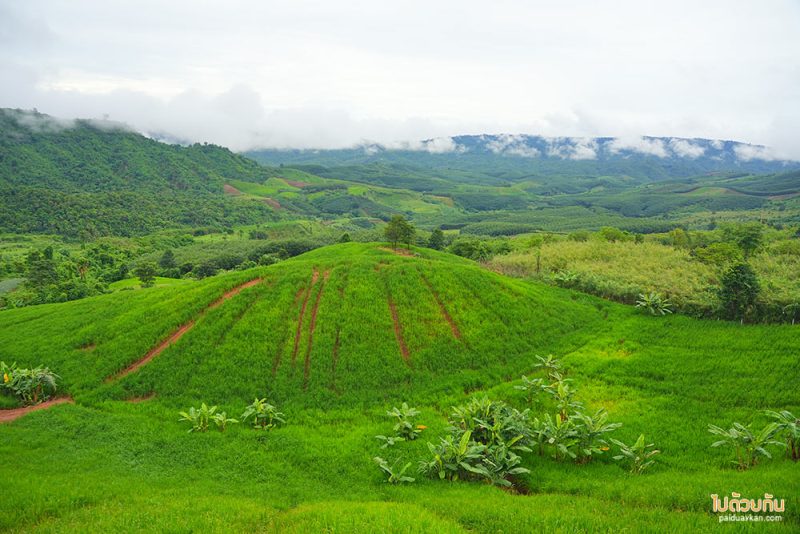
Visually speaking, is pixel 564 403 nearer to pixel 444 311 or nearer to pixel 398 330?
pixel 398 330

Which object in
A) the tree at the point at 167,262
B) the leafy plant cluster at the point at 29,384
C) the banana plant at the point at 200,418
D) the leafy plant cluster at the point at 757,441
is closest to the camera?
the leafy plant cluster at the point at 757,441

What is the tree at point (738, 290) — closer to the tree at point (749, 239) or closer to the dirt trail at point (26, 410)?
the tree at point (749, 239)

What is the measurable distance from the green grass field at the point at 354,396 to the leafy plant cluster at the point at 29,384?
1023 mm

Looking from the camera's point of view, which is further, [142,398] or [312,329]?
[312,329]

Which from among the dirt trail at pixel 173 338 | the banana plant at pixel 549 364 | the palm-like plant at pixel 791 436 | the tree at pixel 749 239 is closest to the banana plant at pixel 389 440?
the banana plant at pixel 549 364

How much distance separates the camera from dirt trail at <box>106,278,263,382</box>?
27.2 meters

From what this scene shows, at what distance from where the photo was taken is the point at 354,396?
25.2 m

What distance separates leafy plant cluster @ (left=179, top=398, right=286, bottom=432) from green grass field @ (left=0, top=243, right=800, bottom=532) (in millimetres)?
623

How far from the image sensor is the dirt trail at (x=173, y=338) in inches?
1070

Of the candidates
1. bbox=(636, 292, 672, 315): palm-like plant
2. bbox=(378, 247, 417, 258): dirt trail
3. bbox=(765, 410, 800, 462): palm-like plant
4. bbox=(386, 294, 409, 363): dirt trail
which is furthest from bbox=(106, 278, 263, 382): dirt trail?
bbox=(636, 292, 672, 315): palm-like plant

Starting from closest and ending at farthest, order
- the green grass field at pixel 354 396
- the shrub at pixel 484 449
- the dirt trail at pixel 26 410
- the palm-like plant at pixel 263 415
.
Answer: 1. the green grass field at pixel 354 396
2. the shrub at pixel 484 449
3. the palm-like plant at pixel 263 415
4. the dirt trail at pixel 26 410

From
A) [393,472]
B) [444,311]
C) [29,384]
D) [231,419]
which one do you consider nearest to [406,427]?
[393,472]

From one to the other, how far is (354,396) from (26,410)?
19.2 m

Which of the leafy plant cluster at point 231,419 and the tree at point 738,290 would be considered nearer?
the leafy plant cluster at point 231,419
